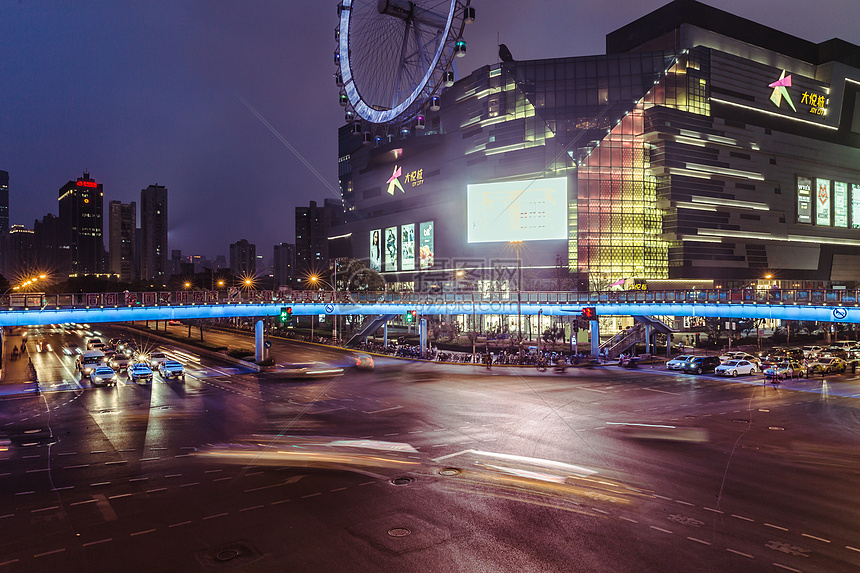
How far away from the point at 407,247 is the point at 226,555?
11647 cm

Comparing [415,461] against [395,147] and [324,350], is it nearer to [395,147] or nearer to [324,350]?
[324,350]

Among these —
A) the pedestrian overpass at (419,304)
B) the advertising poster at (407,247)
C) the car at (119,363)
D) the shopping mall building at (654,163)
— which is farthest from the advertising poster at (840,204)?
the car at (119,363)

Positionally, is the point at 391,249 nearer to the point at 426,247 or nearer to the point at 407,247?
the point at 407,247

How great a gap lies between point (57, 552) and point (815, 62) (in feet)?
518

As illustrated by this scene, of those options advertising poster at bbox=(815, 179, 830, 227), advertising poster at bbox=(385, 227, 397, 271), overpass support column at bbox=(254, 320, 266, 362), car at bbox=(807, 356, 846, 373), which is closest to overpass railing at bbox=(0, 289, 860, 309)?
overpass support column at bbox=(254, 320, 266, 362)

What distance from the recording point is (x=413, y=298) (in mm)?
60406

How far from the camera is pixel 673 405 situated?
3144 cm

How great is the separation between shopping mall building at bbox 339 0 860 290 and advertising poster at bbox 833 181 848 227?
21.7 inches

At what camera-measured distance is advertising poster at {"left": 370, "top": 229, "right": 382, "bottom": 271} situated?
138 m

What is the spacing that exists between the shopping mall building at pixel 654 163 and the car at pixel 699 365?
45.0 meters

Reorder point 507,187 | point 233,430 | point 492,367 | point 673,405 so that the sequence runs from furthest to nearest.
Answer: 1. point 507,187
2. point 492,367
3. point 673,405
4. point 233,430

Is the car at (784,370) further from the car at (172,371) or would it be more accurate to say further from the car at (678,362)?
Result: the car at (172,371)

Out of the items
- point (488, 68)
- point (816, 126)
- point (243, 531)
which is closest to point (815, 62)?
point (816, 126)

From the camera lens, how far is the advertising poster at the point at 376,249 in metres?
138
